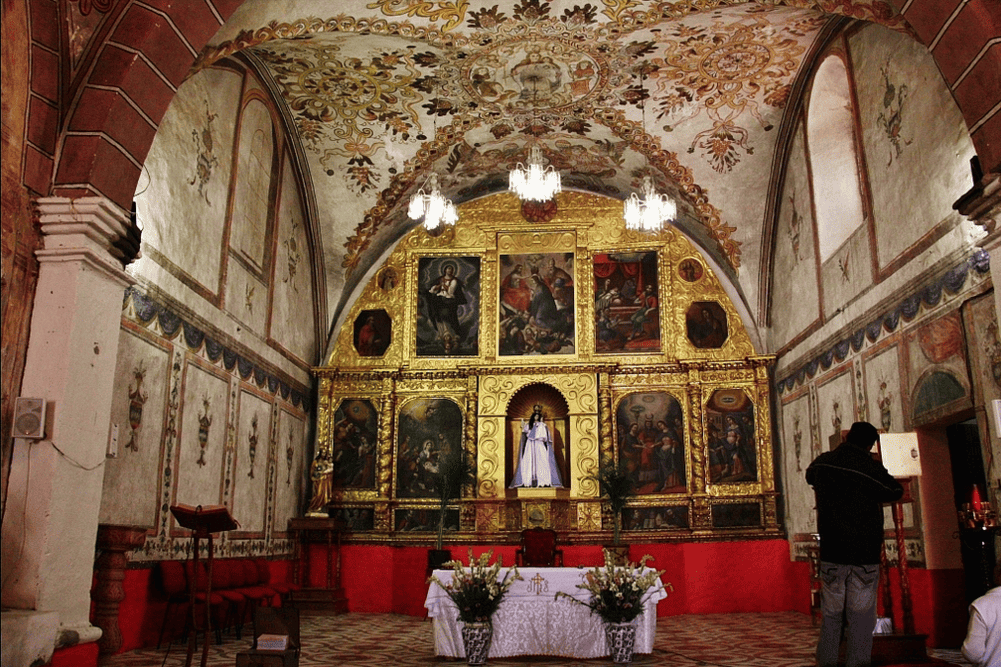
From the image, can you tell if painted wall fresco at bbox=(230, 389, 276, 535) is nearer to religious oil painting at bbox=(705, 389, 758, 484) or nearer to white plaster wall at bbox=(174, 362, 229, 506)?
white plaster wall at bbox=(174, 362, 229, 506)

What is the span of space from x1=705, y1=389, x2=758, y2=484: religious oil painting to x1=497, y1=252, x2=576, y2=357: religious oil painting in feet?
8.82

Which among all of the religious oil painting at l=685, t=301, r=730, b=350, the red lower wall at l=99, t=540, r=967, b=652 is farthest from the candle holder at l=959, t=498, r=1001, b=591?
the religious oil painting at l=685, t=301, r=730, b=350

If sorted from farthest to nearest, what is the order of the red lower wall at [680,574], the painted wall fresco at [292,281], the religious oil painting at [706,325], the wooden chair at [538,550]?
the religious oil painting at [706,325], the red lower wall at [680,574], the painted wall fresco at [292,281], the wooden chair at [538,550]

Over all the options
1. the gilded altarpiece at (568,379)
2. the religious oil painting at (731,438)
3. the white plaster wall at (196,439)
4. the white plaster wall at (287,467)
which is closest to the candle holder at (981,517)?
the gilded altarpiece at (568,379)

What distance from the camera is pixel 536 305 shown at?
49.3 ft

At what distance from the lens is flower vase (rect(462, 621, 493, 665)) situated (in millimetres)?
7332

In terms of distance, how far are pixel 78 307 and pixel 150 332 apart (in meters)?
3.21

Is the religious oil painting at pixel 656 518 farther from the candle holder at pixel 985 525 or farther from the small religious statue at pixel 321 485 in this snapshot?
the candle holder at pixel 985 525

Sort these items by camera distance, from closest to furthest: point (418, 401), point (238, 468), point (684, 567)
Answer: point (238, 468), point (684, 567), point (418, 401)

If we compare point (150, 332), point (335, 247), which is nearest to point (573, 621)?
point (150, 332)

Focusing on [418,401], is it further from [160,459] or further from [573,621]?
[573,621]

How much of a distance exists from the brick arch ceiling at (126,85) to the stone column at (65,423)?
0.33 meters

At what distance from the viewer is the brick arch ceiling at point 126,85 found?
5.96 meters

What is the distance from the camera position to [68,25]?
6.12m
